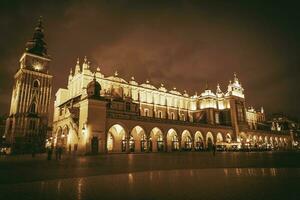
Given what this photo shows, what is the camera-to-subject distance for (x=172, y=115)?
71.5 meters

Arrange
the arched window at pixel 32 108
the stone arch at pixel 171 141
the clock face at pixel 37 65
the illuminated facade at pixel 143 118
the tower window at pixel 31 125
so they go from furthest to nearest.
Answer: the clock face at pixel 37 65
the arched window at pixel 32 108
the tower window at pixel 31 125
the stone arch at pixel 171 141
the illuminated facade at pixel 143 118

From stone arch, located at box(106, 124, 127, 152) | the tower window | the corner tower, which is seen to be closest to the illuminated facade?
stone arch, located at box(106, 124, 127, 152)

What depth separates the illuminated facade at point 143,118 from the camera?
34344 millimetres

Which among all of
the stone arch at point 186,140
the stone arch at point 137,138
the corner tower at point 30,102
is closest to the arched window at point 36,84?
the corner tower at point 30,102

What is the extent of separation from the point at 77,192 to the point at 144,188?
6.81 feet

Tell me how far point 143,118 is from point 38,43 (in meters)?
49.7

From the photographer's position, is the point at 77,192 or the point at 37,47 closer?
the point at 77,192

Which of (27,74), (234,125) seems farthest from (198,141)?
(27,74)

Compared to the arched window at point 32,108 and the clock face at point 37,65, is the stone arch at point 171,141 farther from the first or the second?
the clock face at point 37,65

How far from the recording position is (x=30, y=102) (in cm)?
6041

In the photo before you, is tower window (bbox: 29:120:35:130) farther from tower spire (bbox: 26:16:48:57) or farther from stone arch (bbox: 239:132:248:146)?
stone arch (bbox: 239:132:248:146)

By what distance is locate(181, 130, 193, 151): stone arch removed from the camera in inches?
1968

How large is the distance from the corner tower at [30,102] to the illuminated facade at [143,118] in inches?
157

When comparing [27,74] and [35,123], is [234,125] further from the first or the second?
[27,74]
